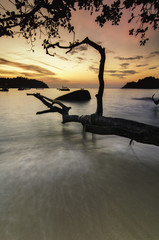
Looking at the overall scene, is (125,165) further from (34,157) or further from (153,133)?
(34,157)

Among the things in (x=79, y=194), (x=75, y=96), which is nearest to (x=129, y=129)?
(x=79, y=194)

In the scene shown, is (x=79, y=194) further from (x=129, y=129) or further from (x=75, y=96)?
(x=75, y=96)

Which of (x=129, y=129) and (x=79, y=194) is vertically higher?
(x=129, y=129)

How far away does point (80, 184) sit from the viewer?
9.41 ft

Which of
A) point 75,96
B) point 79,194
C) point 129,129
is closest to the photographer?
point 79,194

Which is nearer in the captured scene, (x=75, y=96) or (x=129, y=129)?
(x=129, y=129)

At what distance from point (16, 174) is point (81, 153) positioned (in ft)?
7.34

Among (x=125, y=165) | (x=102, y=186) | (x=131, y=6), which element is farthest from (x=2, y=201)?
(x=131, y=6)

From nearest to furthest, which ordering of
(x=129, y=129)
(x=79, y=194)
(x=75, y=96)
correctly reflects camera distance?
(x=79, y=194)
(x=129, y=129)
(x=75, y=96)

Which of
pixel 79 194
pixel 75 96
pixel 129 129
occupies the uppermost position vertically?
pixel 75 96

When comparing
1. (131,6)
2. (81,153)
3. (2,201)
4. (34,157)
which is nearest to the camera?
(2,201)

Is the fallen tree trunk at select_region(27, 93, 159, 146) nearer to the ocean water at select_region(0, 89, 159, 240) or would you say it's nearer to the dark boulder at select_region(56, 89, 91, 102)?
the ocean water at select_region(0, 89, 159, 240)

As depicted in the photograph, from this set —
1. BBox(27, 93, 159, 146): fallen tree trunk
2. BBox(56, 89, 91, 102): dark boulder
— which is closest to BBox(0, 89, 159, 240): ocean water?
BBox(27, 93, 159, 146): fallen tree trunk

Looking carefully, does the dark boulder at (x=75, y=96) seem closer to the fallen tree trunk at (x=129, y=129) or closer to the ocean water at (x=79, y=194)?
the fallen tree trunk at (x=129, y=129)
